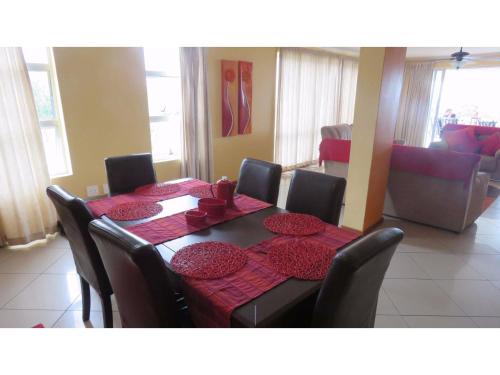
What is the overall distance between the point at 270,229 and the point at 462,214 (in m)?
2.52

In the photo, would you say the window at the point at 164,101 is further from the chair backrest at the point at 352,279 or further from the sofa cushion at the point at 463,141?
the sofa cushion at the point at 463,141

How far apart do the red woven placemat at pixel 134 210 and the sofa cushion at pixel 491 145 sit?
19.4ft

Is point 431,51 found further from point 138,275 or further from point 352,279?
point 138,275

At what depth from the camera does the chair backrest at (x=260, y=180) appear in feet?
7.07

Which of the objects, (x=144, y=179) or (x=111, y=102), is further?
(x=111, y=102)

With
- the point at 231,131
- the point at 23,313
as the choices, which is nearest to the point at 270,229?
the point at 23,313

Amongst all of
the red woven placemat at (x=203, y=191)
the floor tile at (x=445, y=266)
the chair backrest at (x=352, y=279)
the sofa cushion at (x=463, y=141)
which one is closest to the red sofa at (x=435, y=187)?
the floor tile at (x=445, y=266)

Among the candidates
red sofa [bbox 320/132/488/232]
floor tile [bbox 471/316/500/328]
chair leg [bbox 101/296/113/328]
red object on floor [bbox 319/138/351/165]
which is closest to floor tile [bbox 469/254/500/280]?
red sofa [bbox 320/132/488/232]

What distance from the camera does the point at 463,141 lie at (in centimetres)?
568

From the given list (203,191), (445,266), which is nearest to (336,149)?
(445,266)

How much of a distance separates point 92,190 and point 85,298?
1.62 metres

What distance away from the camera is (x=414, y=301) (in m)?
2.12
